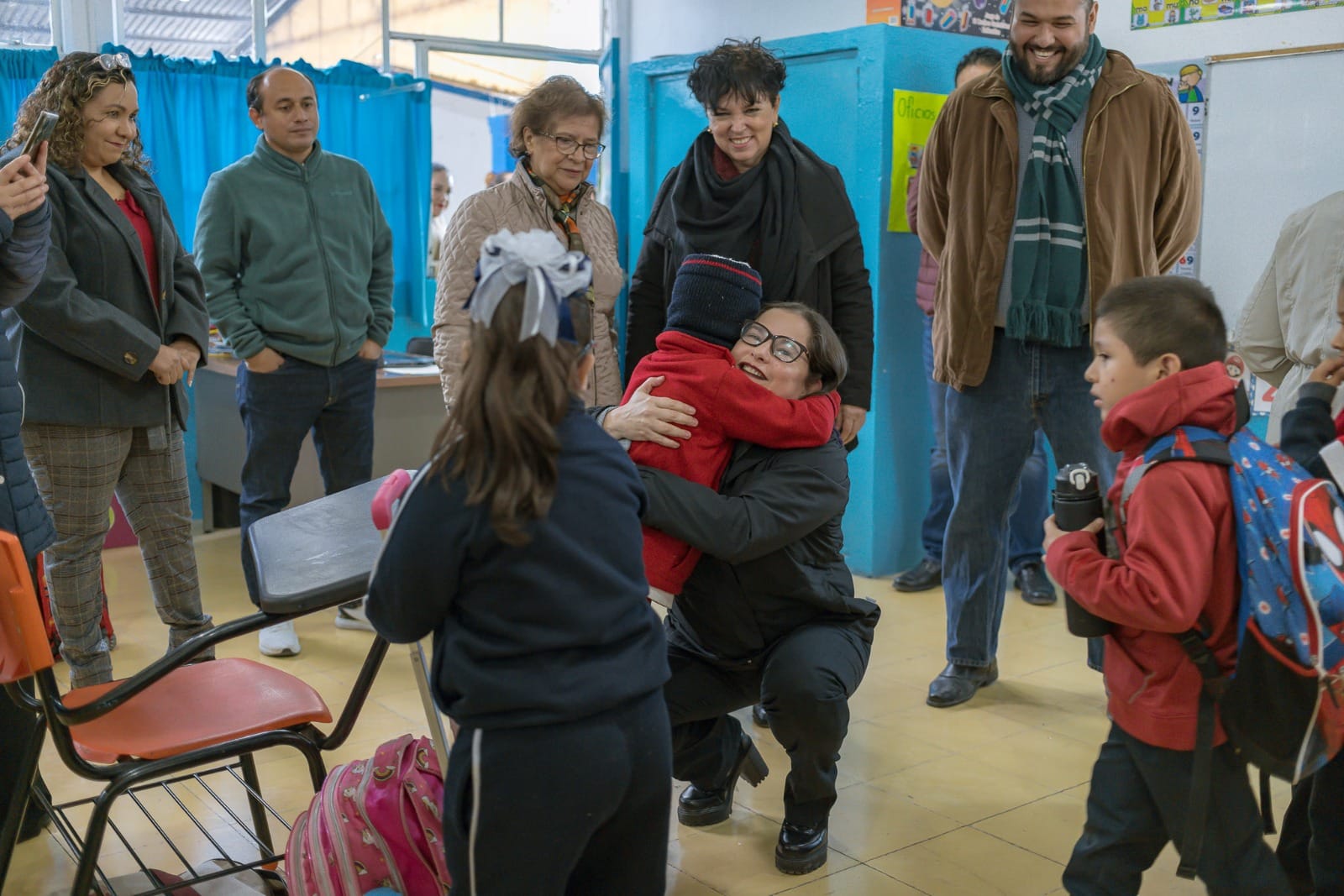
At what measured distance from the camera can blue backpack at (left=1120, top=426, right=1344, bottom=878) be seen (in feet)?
5.12

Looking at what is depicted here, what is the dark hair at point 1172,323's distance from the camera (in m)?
1.73

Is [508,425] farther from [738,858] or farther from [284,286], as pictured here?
[284,286]

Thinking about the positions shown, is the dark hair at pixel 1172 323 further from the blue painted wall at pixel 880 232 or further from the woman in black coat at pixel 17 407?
the blue painted wall at pixel 880 232

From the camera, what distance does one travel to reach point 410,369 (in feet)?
15.6

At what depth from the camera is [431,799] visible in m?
1.72

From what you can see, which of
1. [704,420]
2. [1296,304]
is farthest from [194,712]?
[1296,304]

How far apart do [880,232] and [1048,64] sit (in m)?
1.45

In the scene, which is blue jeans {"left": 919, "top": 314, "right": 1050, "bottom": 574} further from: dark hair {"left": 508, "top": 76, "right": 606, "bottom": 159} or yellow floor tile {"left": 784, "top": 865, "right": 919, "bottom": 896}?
yellow floor tile {"left": 784, "top": 865, "right": 919, "bottom": 896}

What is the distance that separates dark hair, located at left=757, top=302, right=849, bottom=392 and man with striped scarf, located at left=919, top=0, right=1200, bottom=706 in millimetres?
841

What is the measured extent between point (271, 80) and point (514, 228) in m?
0.98

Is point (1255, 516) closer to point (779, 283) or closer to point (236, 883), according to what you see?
point (779, 283)

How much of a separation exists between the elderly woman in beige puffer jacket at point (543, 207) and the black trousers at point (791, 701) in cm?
86

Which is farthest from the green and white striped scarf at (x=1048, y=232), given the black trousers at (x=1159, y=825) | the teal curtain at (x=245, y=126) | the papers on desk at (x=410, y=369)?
the teal curtain at (x=245, y=126)

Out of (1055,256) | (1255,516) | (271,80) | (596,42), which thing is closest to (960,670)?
(1055,256)
